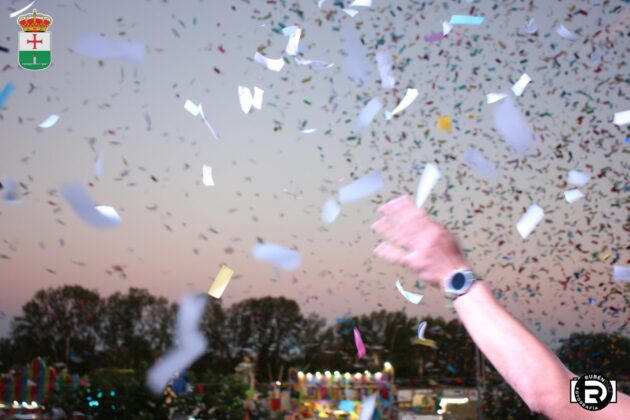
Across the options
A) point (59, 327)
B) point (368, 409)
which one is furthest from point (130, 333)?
point (368, 409)

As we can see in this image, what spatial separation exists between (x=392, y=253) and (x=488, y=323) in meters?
0.22

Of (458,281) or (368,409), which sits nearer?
(458,281)

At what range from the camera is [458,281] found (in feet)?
4.28

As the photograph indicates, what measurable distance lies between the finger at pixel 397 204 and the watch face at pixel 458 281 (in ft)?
0.53

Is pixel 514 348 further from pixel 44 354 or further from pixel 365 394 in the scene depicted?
pixel 44 354

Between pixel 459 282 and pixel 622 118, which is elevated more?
pixel 622 118

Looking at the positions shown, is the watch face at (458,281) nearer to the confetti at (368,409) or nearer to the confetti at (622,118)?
the confetti at (622,118)

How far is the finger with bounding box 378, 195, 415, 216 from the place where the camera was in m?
1.38

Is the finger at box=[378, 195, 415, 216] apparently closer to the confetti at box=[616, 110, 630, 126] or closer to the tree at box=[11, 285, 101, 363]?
the confetti at box=[616, 110, 630, 126]

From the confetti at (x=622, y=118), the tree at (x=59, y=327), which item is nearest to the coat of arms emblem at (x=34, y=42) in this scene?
the confetti at (x=622, y=118)

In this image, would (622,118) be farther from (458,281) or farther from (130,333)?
(130,333)

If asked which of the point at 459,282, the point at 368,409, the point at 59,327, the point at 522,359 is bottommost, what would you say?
the point at 522,359

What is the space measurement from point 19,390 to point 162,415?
5934 mm

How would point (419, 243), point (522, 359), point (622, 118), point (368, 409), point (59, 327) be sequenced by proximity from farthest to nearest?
point (59, 327)
point (368, 409)
point (622, 118)
point (419, 243)
point (522, 359)
